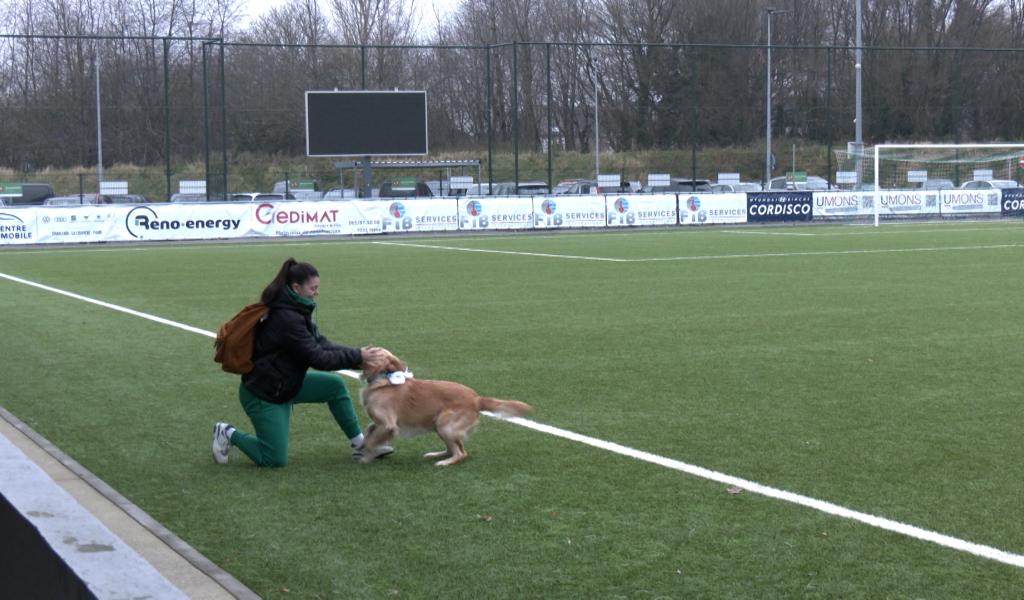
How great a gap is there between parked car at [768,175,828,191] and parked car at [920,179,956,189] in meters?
4.15

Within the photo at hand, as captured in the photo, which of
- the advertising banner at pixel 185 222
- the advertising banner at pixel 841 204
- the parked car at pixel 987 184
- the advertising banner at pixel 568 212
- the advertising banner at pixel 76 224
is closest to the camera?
the advertising banner at pixel 76 224

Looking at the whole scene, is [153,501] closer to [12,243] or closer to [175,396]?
[175,396]

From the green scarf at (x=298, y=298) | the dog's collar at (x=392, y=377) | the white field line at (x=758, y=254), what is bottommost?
the white field line at (x=758, y=254)

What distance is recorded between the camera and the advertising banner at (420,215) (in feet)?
130

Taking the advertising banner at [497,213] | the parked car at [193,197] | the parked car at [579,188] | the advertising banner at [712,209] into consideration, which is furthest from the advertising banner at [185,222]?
the parked car at [579,188]

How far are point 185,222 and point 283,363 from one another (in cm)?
3055

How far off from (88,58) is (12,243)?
111 ft

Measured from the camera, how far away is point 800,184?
53656 millimetres

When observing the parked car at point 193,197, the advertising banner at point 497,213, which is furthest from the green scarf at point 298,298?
the parked car at point 193,197

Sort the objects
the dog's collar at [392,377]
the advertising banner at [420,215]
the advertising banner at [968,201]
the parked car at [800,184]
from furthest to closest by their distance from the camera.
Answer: the parked car at [800,184]
the advertising banner at [968,201]
the advertising banner at [420,215]
the dog's collar at [392,377]

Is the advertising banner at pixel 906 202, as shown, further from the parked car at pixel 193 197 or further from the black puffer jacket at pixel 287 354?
the black puffer jacket at pixel 287 354

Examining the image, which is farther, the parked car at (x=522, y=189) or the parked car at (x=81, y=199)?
the parked car at (x=522, y=189)

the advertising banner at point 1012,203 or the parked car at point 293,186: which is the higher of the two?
the parked car at point 293,186

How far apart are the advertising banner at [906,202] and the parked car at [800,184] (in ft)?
22.7
